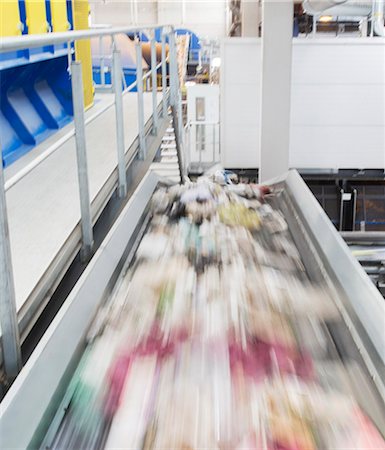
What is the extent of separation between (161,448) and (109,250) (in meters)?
1.12

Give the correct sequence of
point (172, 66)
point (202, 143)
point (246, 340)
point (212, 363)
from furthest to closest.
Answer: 1. point (202, 143)
2. point (172, 66)
3. point (246, 340)
4. point (212, 363)

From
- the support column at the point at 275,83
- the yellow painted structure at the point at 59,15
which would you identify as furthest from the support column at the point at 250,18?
the yellow painted structure at the point at 59,15

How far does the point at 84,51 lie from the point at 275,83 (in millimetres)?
2542

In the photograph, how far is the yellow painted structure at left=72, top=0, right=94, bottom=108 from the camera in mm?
5250

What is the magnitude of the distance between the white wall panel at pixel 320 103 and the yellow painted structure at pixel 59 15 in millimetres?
4009

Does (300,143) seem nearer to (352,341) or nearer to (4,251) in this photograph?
(352,341)

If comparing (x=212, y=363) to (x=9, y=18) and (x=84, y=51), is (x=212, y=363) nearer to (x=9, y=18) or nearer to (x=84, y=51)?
(x=9, y=18)

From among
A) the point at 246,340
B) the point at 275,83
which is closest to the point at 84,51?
the point at 275,83

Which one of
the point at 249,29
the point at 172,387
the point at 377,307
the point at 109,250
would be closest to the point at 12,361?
the point at 172,387

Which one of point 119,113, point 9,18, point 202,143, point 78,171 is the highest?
point 9,18

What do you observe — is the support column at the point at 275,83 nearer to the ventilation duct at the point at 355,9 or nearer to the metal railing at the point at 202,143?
the ventilation duct at the point at 355,9

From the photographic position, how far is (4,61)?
10.6ft

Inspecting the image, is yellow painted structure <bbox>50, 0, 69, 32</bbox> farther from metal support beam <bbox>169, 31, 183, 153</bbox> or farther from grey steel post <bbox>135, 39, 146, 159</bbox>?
metal support beam <bbox>169, 31, 183, 153</bbox>

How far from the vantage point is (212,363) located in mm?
1772
